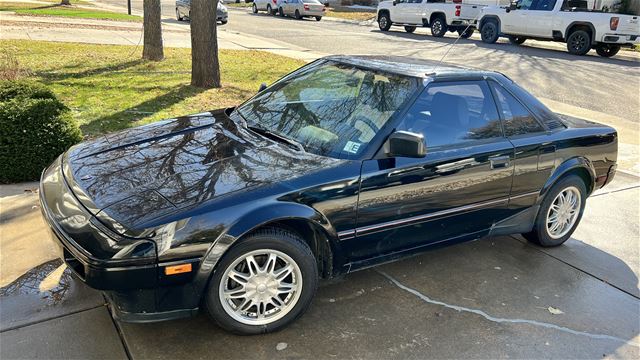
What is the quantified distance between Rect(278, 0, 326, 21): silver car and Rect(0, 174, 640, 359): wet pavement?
26812mm

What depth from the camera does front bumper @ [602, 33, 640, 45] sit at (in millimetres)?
16484

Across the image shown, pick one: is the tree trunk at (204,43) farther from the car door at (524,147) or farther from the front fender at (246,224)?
the front fender at (246,224)

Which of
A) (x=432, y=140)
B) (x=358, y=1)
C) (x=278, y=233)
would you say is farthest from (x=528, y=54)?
(x=358, y=1)

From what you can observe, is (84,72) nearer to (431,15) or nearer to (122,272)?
(122,272)

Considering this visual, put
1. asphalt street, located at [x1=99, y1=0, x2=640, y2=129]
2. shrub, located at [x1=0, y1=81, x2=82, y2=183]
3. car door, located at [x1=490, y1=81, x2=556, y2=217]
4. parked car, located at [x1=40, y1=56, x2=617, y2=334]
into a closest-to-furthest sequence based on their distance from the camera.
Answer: parked car, located at [x1=40, y1=56, x2=617, y2=334]
car door, located at [x1=490, y1=81, x2=556, y2=217]
shrub, located at [x1=0, y1=81, x2=82, y2=183]
asphalt street, located at [x1=99, y1=0, x2=640, y2=129]

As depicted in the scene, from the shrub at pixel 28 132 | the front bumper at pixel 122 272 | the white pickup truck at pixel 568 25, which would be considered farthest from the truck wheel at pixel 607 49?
the front bumper at pixel 122 272

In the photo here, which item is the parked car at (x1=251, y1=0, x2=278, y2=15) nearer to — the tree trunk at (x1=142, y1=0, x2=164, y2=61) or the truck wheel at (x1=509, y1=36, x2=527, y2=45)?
the truck wheel at (x1=509, y1=36, x2=527, y2=45)

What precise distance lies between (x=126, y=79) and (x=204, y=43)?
Answer: 1.63m

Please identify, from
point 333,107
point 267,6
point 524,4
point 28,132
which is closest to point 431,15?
point 524,4

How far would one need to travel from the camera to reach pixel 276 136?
11.8 feet

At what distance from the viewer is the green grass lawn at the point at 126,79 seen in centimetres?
710

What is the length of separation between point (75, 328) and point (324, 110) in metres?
2.08

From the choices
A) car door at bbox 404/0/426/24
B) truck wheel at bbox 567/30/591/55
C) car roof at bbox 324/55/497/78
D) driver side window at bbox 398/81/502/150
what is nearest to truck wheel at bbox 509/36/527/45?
truck wheel at bbox 567/30/591/55

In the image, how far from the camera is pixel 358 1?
46375 mm
